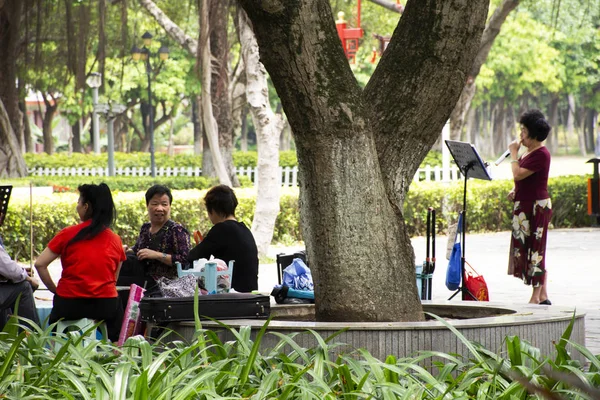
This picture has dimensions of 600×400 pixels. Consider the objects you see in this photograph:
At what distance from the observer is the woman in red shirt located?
20.8 feet

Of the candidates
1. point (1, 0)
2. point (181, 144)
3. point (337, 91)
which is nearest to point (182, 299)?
point (337, 91)

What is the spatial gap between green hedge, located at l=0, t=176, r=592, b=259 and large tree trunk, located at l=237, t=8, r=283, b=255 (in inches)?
103

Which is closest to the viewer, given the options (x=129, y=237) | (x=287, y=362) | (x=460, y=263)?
(x=287, y=362)

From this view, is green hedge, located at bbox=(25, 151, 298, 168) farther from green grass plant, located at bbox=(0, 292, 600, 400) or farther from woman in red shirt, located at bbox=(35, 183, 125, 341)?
green grass plant, located at bbox=(0, 292, 600, 400)

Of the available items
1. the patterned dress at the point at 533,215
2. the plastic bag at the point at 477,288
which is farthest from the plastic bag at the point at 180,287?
the patterned dress at the point at 533,215

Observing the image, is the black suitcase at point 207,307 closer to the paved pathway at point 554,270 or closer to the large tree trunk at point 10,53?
the paved pathway at point 554,270

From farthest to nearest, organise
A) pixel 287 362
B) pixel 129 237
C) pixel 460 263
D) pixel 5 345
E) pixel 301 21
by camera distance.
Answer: pixel 129 237 < pixel 460 263 < pixel 301 21 < pixel 5 345 < pixel 287 362

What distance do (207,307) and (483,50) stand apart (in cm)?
1578

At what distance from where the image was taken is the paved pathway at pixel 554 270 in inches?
406

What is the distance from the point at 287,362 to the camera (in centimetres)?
465

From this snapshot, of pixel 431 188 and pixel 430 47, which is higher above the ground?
pixel 430 47

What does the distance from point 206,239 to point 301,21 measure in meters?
2.31

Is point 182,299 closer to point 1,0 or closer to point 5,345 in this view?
point 5,345

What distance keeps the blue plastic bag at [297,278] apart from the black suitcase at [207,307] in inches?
51.6
